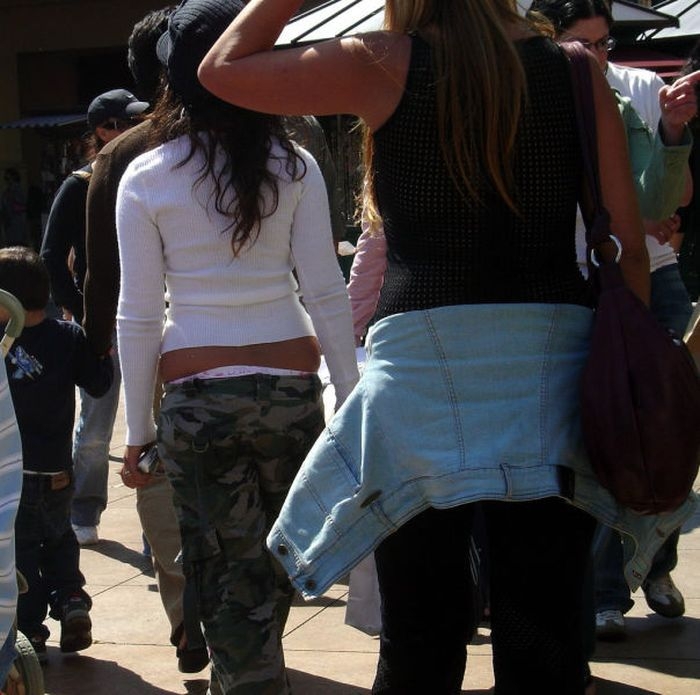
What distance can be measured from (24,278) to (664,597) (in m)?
2.50

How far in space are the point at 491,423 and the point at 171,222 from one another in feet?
4.07

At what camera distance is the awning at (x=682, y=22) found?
10.2 metres

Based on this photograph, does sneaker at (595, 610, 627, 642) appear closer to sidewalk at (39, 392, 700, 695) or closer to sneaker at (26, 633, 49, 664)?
sidewalk at (39, 392, 700, 695)

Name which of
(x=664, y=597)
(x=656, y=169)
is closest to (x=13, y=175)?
(x=664, y=597)

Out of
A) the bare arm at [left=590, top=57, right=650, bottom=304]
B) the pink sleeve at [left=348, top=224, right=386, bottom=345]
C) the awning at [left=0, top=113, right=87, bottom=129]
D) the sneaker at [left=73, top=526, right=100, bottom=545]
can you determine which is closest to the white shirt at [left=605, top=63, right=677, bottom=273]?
the pink sleeve at [left=348, top=224, right=386, bottom=345]

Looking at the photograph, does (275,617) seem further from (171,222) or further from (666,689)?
(666,689)

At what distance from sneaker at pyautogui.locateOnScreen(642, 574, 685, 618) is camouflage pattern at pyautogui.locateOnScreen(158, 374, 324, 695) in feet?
5.73

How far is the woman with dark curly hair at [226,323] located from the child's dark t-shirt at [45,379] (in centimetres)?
129

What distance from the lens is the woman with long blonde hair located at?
2.50 meters

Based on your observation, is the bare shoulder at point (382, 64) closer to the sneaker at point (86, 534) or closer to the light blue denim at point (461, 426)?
the light blue denim at point (461, 426)

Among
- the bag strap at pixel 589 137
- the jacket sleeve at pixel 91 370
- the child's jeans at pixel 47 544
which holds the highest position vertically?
the bag strap at pixel 589 137

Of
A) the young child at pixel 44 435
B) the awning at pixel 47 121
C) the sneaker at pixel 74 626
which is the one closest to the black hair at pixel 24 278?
the young child at pixel 44 435

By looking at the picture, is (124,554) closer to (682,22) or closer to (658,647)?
(658,647)

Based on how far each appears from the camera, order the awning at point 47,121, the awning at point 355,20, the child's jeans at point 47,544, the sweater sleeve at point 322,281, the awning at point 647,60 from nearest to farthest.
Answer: the sweater sleeve at point 322,281 < the child's jeans at point 47,544 < the awning at point 355,20 < the awning at point 647,60 < the awning at point 47,121
